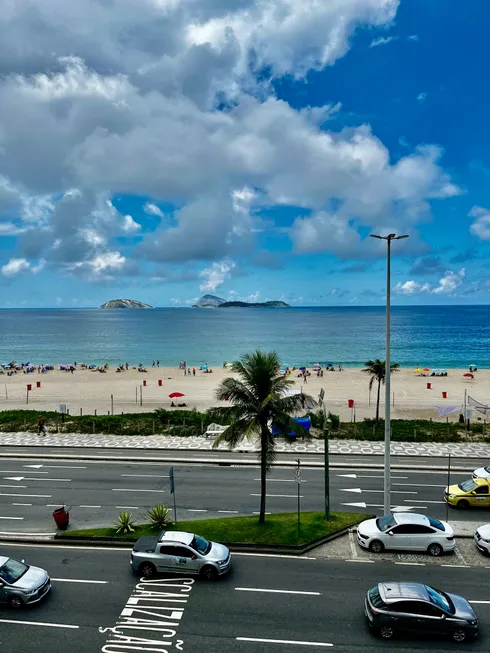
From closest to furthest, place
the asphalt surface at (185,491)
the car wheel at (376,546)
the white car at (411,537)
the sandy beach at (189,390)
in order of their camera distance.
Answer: the white car at (411,537) < the car wheel at (376,546) < the asphalt surface at (185,491) < the sandy beach at (189,390)

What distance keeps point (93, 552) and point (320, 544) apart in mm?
8850

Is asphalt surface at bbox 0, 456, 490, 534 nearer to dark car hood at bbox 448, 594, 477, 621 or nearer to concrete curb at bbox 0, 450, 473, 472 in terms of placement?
concrete curb at bbox 0, 450, 473, 472

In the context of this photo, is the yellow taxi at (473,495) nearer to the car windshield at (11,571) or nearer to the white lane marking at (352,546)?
the white lane marking at (352,546)

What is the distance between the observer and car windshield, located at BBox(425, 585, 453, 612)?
13133 mm

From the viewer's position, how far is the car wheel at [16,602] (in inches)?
565

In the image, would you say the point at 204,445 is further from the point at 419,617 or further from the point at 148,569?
the point at 419,617

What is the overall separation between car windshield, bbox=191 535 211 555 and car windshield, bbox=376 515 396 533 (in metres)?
6.73

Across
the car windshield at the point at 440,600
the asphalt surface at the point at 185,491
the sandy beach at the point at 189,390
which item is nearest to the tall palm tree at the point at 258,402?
the asphalt surface at the point at 185,491

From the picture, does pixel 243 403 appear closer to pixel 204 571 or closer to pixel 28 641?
pixel 204 571

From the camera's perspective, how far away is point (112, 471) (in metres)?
28.8

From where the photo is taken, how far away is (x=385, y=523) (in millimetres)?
18750

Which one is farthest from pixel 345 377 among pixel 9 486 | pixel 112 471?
pixel 9 486

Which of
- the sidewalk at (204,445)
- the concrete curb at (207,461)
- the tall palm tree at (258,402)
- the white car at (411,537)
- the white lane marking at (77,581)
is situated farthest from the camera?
the sidewalk at (204,445)

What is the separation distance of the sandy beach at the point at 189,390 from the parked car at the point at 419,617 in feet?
104
